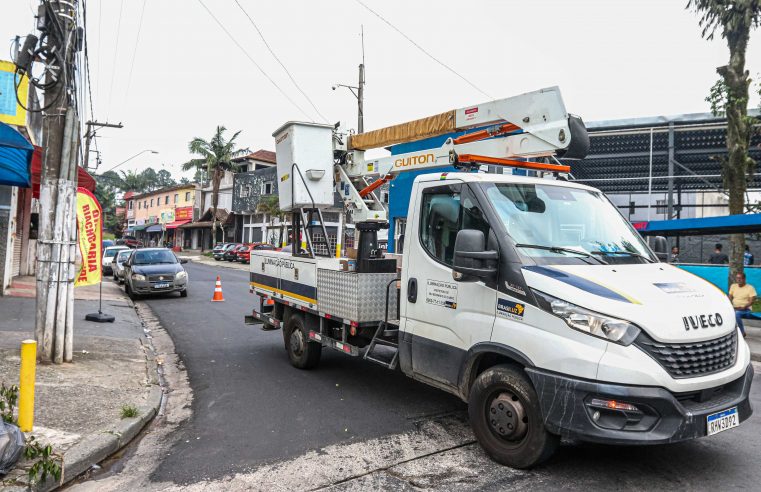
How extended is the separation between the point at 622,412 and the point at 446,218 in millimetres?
2236

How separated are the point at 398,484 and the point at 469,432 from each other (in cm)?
132

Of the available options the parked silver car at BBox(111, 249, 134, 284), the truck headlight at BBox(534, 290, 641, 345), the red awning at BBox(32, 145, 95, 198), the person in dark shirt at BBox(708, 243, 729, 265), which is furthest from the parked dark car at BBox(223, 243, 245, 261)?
the truck headlight at BBox(534, 290, 641, 345)

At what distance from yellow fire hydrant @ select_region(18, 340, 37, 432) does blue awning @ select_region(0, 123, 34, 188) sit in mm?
6149

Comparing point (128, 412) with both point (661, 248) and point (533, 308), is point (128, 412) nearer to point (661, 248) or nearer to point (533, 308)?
point (533, 308)

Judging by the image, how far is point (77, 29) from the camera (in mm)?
7629

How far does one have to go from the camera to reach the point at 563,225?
474 cm

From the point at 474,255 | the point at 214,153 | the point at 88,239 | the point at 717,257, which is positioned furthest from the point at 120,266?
the point at 214,153

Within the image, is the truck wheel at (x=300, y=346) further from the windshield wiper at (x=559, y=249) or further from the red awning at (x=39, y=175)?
the red awning at (x=39, y=175)

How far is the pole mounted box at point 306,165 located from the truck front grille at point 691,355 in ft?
16.1

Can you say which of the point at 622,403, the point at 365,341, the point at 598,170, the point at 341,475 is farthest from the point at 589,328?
the point at 598,170

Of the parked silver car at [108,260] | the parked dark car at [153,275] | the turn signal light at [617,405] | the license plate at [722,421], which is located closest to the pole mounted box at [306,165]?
the turn signal light at [617,405]

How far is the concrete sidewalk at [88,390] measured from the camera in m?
4.61

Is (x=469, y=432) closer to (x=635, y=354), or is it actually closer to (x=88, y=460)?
(x=635, y=354)

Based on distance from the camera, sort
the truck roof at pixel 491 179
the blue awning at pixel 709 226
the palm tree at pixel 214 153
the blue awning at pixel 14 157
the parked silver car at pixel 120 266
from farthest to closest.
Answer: the palm tree at pixel 214 153 → the parked silver car at pixel 120 266 → the blue awning at pixel 709 226 → the blue awning at pixel 14 157 → the truck roof at pixel 491 179
